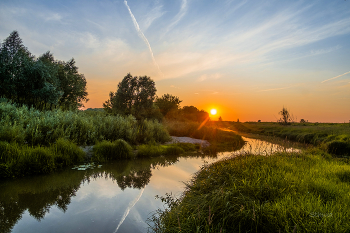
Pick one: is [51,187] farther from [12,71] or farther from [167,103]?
[167,103]

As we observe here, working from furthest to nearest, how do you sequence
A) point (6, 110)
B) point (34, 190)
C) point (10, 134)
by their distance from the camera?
point (6, 110) < point (10, 134) < point (34, 190)

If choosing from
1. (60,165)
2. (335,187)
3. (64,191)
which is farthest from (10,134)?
(335,187)

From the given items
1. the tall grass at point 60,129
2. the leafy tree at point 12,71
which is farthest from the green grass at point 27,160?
the leafy tree at point 12,71

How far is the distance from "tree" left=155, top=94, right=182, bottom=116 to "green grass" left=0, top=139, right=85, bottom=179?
33223 millimetres

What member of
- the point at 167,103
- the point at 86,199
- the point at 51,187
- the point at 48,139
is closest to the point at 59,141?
the point at 48,139

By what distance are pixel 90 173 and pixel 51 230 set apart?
3575 mm

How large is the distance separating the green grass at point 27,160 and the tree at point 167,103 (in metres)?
33.2

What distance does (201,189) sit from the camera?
4461 millimetres

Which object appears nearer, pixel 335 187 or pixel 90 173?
pixel 335 187

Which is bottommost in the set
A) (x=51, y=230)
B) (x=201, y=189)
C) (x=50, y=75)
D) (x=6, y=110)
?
(x=51, y=230)

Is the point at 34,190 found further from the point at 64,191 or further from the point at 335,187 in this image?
the point at 335,187

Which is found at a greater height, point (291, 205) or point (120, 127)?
point (120, 127)

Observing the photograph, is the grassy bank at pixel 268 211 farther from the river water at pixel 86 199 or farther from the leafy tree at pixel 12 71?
the leafy tree at pixel 12 71

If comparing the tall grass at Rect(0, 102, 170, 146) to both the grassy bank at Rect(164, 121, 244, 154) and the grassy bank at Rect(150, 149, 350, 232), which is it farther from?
the grassy bank at Rect(150, 149, 350, 232)
